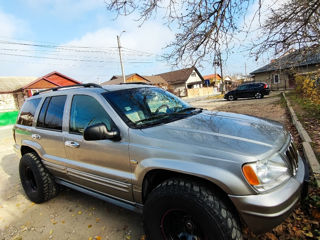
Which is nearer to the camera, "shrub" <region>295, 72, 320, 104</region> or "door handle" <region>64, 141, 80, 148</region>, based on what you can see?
"door handle" <region>64, 141, 80, 148</region>

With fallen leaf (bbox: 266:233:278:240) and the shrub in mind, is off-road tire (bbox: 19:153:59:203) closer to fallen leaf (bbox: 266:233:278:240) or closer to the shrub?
fallen leaf (bbox: 266:233:278:240)

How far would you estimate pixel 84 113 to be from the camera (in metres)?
2.62

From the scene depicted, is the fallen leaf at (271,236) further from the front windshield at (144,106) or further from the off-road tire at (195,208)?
the front windshield at (144,106)

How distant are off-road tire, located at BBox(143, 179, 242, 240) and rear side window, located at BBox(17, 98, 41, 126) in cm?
285

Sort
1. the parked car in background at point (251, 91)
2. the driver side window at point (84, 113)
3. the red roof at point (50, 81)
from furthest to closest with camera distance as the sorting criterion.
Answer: the red roof at point (50, 81)
the parked car in background at point (251, 91)
the driver side window at point (84, 113)

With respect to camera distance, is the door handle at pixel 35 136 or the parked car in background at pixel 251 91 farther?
the parked car in background at pixel 251 91

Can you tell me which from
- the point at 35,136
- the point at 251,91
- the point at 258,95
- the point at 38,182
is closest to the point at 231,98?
the point at 251,91

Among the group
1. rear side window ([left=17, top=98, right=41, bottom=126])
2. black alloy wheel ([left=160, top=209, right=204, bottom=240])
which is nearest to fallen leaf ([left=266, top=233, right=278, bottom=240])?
black alloy wheel ([left=160, top=209, right=204, bottom=240])

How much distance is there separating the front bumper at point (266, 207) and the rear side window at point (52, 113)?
8.41ft

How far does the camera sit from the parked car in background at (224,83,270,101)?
64.0 feet

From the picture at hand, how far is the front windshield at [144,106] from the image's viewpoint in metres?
2.29

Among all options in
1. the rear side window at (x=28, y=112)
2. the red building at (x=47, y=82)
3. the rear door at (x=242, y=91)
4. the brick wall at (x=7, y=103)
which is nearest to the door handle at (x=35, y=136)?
the rear side window at (x=28, y=112)

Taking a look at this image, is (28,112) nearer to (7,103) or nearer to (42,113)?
(42,113)

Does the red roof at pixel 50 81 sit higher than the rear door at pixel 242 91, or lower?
Result: higher
